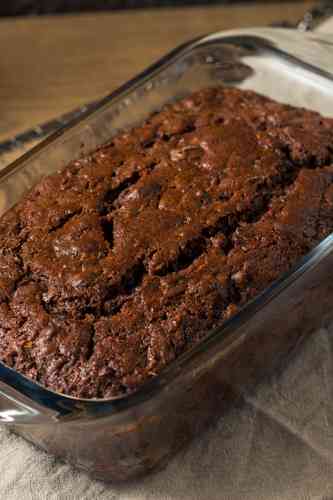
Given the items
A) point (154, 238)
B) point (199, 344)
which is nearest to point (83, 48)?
point (154, 238)

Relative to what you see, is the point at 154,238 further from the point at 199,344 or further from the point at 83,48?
the point at 83,48

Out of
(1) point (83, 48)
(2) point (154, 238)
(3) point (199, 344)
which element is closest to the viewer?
(3) point (199, 344)

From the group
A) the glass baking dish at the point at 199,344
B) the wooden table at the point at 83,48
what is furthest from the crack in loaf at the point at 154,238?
the wooden table at the point at 83,48

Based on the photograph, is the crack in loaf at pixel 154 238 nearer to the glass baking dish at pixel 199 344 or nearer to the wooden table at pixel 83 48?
the glass baking dish at pixel 199 344

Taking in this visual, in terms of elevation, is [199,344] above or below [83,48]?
below

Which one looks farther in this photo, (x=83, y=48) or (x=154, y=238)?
(x=83, y=48)

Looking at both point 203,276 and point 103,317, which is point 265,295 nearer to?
point 203,276

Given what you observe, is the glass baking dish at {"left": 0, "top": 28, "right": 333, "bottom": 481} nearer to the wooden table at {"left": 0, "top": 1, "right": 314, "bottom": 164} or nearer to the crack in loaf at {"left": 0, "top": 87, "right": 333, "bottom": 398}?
the crack in loaf at {"left": 0, "top": 87, "right": 333, "bottom": 398}
